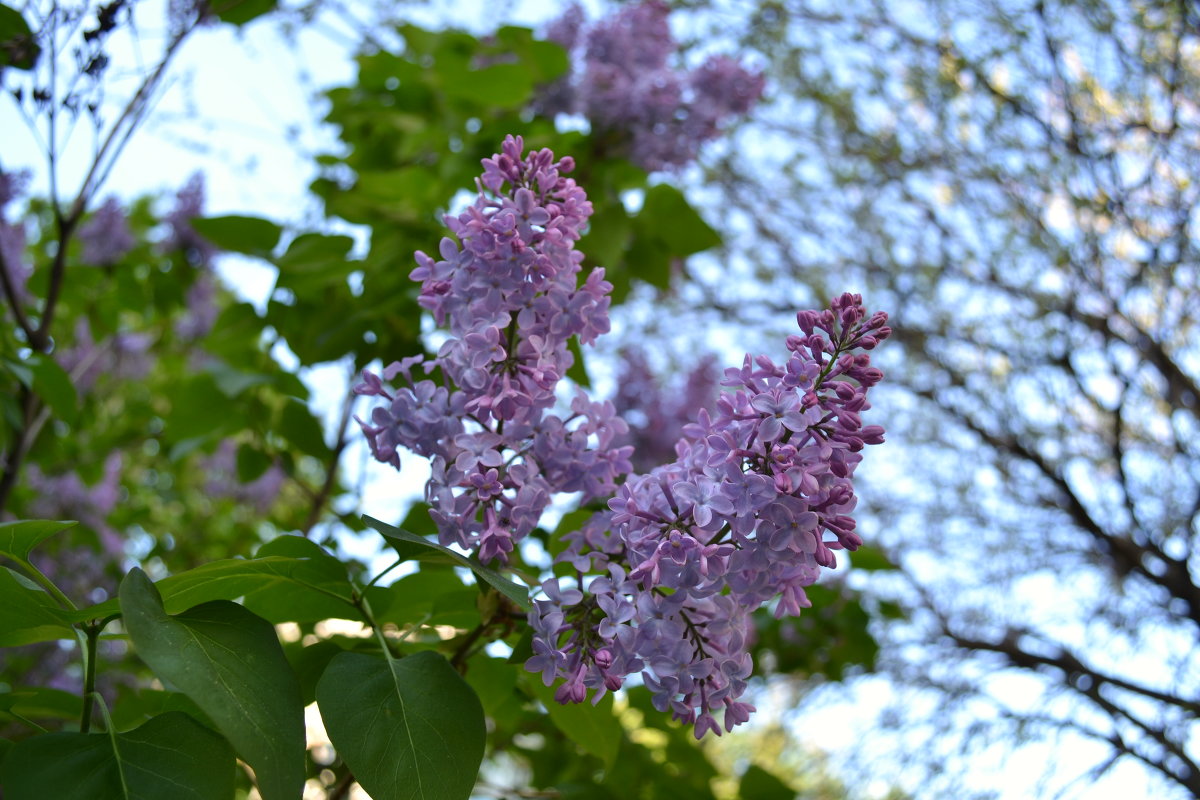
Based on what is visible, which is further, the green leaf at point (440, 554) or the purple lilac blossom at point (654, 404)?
the purple lilac blossom at point (654, 404)

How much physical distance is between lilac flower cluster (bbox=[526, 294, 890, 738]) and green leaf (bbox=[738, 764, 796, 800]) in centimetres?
105

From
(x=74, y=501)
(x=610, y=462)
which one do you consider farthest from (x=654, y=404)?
(x=74, y=501)

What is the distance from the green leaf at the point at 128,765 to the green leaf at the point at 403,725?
95 mm

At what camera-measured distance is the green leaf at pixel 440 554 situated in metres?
0.82

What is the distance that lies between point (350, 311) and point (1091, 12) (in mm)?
2800

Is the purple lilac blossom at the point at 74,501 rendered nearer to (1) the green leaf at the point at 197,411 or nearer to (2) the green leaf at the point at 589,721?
(1) the green leaf at the point at 197,411

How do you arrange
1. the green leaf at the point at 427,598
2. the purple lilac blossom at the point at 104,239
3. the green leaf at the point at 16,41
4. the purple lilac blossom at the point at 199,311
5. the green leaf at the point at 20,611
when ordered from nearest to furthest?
the green leaf at the point at 20,611
the green leaf at the point at 427,598
the green leaf at the point at 16,41
the purple lilac blossom at the point at 104,239
the purple lilac blossom at the point at 199,311

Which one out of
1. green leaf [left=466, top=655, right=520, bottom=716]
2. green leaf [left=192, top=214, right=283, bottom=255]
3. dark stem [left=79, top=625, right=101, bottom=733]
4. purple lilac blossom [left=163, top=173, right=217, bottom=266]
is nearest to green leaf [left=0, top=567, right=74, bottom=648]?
dark stem [left=79, top=625, right=101, bottom=733]

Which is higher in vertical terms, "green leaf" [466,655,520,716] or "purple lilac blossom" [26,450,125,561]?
"purple lilac blossom" [26,450,125,561]

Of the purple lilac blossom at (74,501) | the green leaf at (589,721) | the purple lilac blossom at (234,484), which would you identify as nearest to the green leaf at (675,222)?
the green leaf at (589,721)

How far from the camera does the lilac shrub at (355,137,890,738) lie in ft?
2.68

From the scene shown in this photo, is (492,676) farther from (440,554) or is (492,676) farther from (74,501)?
(74,501)

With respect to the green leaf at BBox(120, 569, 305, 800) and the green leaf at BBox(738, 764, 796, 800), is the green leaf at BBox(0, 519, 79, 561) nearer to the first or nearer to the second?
the green leaf at BBox(120, 569, 305, 800)

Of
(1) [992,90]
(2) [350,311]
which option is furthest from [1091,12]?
(2) [350,311]
